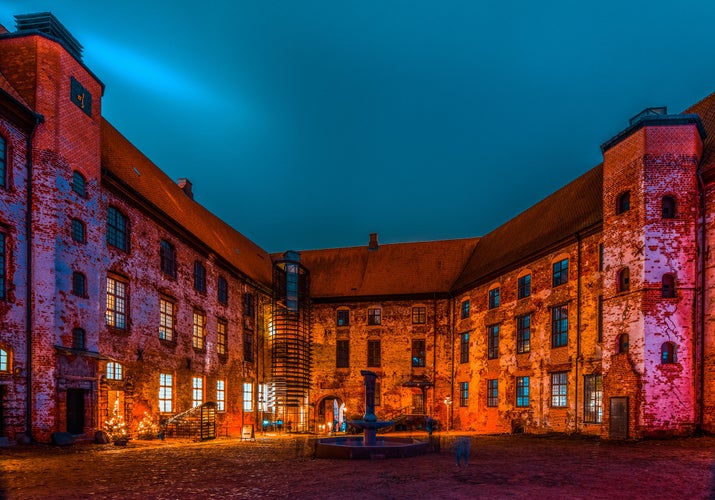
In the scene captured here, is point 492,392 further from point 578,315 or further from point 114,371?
point 114,371

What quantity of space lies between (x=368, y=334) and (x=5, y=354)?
2346 centimetres

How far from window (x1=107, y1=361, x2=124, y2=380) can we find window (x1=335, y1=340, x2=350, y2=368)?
17984 mm

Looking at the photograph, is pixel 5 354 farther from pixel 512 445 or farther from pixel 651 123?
pixel 651 123

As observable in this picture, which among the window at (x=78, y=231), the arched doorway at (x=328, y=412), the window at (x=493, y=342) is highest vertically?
the window at (x=78, y=231)

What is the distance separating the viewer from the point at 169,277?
24.4m

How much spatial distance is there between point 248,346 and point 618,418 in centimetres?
1993

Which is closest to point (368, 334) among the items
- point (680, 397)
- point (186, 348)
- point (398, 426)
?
point (398, 426)

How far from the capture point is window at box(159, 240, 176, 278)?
24.1m

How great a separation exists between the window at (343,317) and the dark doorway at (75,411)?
67.5ft

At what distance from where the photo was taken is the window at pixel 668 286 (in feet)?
62.6

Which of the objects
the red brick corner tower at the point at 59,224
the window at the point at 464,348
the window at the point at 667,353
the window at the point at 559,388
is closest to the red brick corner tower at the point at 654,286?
the window at the point at 667,353

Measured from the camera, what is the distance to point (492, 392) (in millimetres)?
29359

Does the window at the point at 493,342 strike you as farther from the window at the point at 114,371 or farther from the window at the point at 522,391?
the window at the point at 114,371

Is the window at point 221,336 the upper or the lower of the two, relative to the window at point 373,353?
upper
